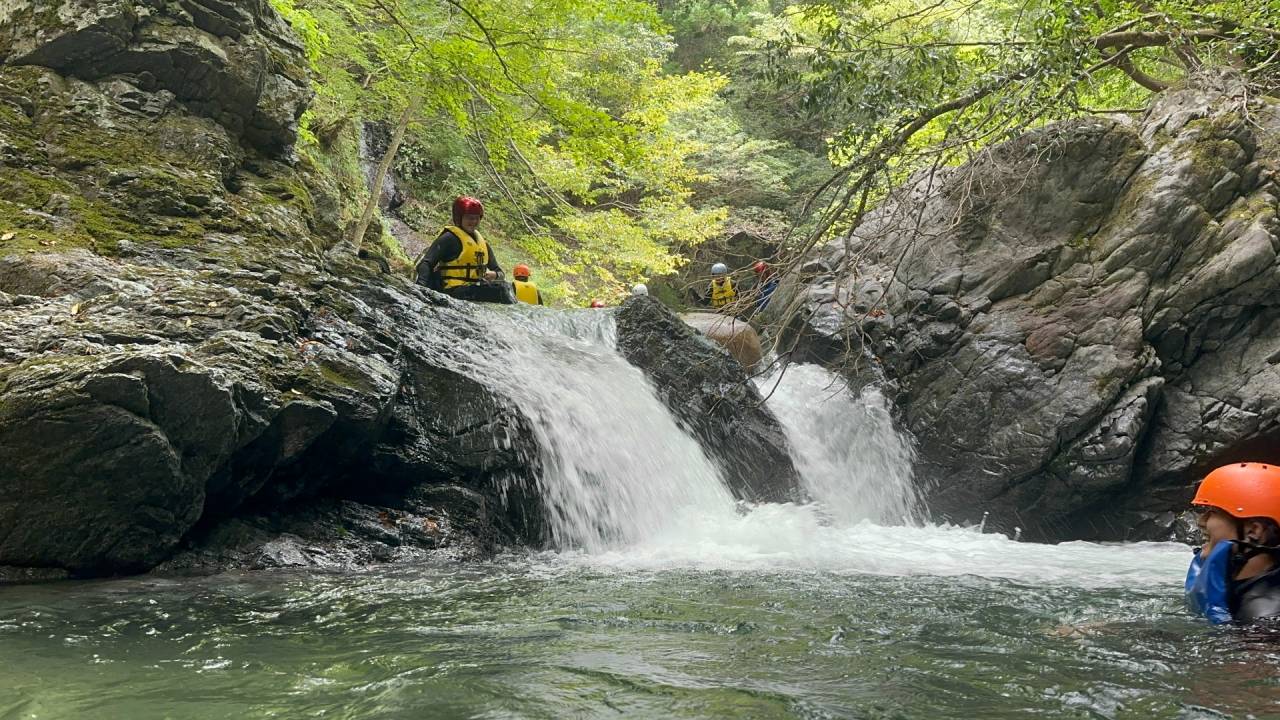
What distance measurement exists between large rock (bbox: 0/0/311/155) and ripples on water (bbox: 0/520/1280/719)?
5038 millimetres

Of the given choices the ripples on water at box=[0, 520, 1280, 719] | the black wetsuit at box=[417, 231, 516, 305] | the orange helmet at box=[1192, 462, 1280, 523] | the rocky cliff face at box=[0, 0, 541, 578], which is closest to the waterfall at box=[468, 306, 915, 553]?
the rocky cliff face at box=[0, 0, 541, 578]

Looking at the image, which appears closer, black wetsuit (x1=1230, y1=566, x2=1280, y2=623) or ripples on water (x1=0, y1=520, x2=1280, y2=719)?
ripples on water (x1=0, y1=520, x2=1280, y2=719)

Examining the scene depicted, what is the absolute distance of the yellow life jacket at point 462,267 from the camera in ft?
29.3

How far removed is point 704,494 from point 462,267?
3.84 meters

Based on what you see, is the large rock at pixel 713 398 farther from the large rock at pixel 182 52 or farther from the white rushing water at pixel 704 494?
the large rock at pixel 182 52

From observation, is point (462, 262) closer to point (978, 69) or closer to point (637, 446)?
point (637, 446)

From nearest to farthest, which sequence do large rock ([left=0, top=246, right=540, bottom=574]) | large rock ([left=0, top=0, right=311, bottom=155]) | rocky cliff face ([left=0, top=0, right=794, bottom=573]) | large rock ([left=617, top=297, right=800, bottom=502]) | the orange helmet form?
the orange helmet
large rock ([left=0, top=246, right=540, bottom=574])
rocky cliff face ([left=0, top=0, right=794, bottom=573])
large rock ([left=0, top=0, right=311, bottom=155])
large rock ([left=617, top=297, right=800, bottom=502])

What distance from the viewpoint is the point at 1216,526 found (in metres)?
3.38

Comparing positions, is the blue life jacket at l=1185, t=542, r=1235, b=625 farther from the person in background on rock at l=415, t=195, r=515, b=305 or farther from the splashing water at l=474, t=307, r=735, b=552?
the person in background on rock at l=415, t=195, r=515, b=305

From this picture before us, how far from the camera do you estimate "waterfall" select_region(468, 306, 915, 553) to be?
623 cm

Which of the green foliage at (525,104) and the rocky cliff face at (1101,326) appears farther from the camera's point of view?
the green foliage at (525,104)

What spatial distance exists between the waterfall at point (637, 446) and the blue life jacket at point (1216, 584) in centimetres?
327

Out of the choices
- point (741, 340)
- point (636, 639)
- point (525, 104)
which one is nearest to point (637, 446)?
point (636, 639)

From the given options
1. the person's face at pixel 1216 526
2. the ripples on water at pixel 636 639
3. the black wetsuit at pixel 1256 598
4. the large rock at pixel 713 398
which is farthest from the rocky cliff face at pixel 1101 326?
the black wetsuit at pixel 1256 598
